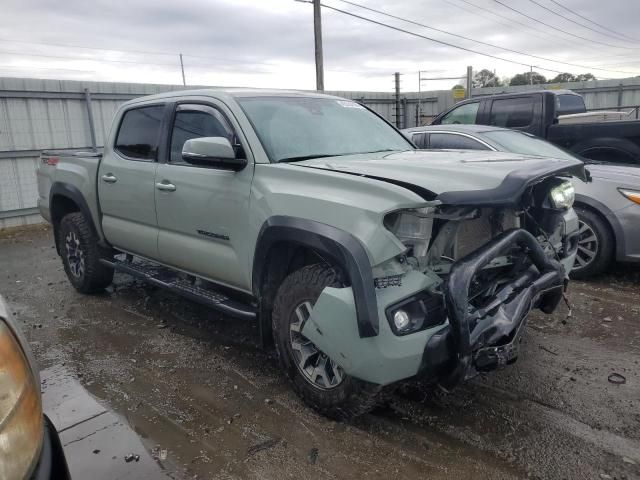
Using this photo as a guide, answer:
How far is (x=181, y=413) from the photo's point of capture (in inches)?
130

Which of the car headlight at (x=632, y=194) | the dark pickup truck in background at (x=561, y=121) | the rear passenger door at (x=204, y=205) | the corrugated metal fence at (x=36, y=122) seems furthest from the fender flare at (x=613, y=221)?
the corrugated metal fence at (x=36, y=122)

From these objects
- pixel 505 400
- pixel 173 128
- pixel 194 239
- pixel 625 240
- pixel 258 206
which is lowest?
pixel 505 400

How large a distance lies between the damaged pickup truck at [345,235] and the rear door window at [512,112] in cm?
418

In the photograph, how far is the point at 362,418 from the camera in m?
3.17

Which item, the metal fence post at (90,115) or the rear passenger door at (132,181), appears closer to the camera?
the rear passenger door at (132,181)

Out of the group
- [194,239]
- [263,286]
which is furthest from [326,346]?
[194,239]

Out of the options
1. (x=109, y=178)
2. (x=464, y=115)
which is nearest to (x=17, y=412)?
(x=109, y=178)

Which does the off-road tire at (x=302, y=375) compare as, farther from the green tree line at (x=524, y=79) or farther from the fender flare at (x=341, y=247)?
the green tree line at (x=524, y=79)

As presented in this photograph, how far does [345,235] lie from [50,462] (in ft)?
5.46

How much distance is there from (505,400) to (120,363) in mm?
2748

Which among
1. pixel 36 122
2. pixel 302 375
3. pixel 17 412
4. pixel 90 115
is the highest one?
pixel 90 115

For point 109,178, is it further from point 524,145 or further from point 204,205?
point 524,145

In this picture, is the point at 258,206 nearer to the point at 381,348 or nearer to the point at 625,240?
the point at 381,348

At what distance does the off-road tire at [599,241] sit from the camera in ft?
17.5
